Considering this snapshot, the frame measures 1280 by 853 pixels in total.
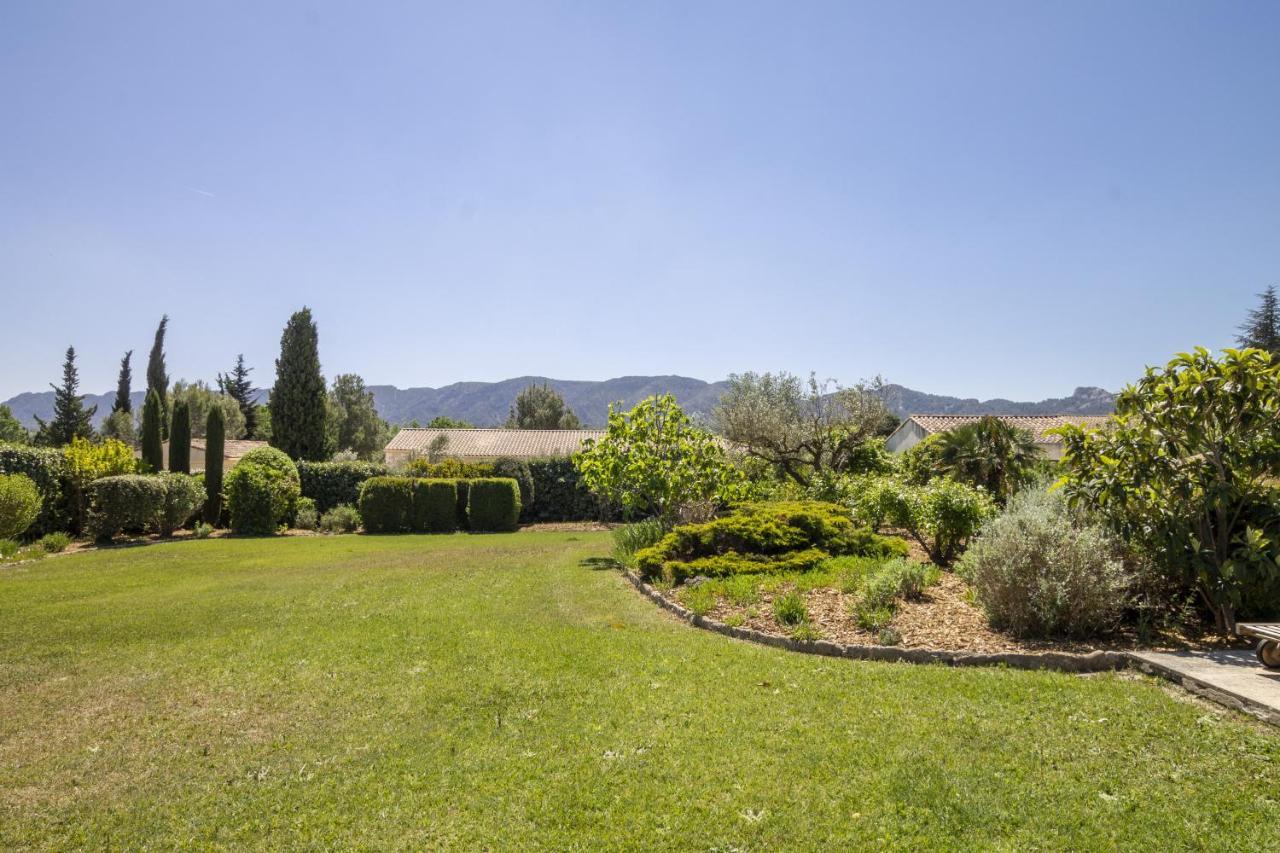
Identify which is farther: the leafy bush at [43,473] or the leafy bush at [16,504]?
the leafy bush at [43,473]

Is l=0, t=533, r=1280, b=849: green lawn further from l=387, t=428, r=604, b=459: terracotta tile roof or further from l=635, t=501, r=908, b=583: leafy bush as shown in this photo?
l=387, t=428, r=604, b=459: terracotta tile roof

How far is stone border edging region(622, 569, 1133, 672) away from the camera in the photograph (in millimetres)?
5906

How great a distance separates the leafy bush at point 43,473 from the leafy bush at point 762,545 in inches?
600

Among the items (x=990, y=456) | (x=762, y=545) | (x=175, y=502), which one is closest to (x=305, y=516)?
(x=175, y=502)

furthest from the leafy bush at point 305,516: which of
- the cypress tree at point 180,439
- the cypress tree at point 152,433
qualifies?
the cypress tree at point 152,433

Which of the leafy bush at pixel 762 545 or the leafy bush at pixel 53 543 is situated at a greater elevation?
the leafy bush at pixel 762 545

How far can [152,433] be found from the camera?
23.4m

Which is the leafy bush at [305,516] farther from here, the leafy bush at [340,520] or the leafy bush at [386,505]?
the leafy bush at [386,505]

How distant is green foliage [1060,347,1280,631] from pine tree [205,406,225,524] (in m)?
22.6

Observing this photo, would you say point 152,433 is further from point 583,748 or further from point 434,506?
point 583,748

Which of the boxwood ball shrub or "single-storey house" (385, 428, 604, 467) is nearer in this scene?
the boxwood ball shrub

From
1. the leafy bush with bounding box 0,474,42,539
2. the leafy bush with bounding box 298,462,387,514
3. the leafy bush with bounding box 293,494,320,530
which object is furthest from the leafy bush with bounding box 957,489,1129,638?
the leafy bush with bounding box 298,462,387,514

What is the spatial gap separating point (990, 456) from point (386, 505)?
54.4 feet

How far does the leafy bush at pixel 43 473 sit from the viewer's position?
16.8 metres
